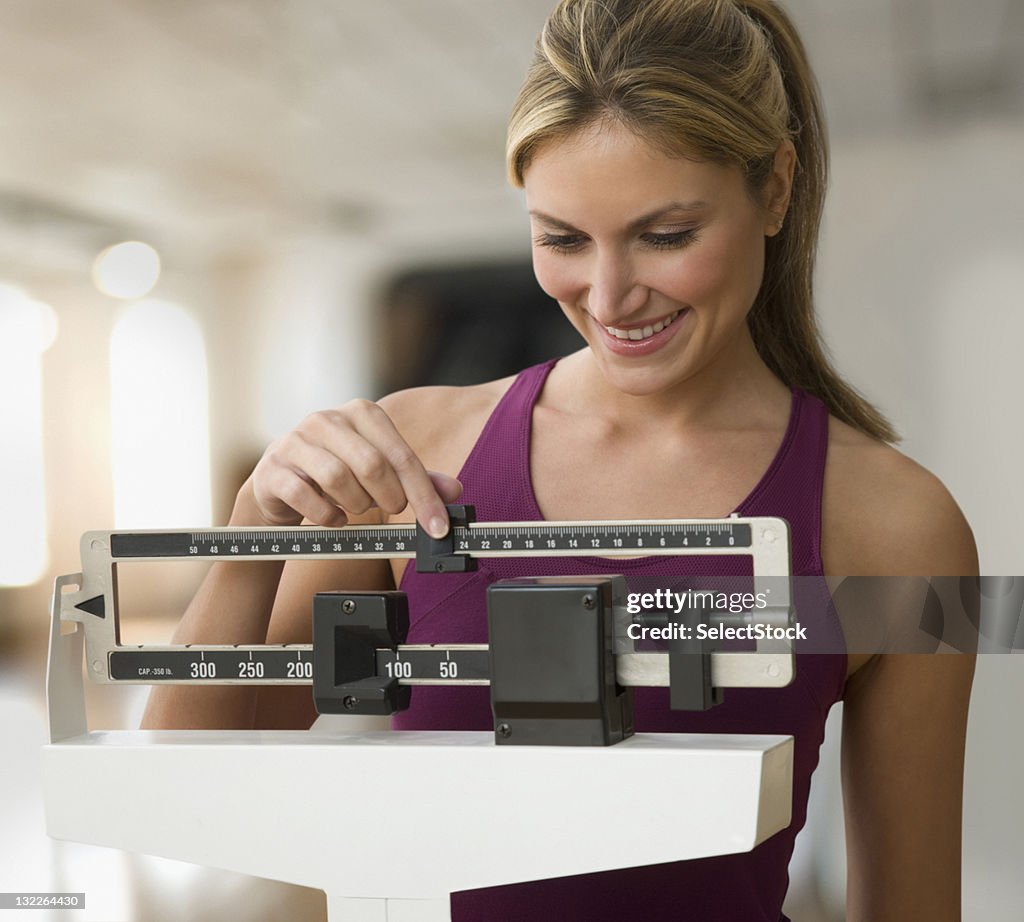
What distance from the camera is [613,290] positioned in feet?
3.41

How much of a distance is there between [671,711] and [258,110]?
7.12 feet

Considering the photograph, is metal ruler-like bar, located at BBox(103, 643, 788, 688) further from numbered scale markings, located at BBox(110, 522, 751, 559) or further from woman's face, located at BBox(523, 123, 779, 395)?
woman's face, located at BBox(523, 123, 779, 395)

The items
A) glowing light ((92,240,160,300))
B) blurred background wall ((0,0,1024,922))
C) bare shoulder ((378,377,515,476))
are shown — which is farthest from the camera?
glowing light ((92,240,160,300))

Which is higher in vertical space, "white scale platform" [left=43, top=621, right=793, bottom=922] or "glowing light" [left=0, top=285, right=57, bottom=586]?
"glowing light" [left=0, top=285, right=57, bottom=586]

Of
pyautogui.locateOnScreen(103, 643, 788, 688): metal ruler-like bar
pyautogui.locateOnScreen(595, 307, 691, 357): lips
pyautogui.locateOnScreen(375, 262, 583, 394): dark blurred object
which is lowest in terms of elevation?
pyautogui.locateOnScreen(103, 643, 788, 688): metal ruler-like bar

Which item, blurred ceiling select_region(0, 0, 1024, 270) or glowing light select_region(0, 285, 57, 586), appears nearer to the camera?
blurred ceiling select_region(0, 0, 1024, 270)

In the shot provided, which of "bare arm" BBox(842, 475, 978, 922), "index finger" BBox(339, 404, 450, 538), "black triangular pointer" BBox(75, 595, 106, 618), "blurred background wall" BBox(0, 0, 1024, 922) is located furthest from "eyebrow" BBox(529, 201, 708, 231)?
"blurred background wall" BBox(0, 0, 1024, 922)

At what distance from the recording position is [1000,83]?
2209 millimetres

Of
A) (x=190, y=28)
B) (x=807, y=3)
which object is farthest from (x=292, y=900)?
(x=807, y=3)

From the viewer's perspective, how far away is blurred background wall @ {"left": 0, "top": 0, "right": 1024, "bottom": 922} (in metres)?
2.21

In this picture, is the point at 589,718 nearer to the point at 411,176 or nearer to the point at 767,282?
the point at 767,282

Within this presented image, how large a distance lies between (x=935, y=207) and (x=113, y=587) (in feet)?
5.81

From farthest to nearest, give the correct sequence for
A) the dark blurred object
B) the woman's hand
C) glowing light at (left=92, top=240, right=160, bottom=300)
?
glowing light at (left=92, top=240, right=160, bottom=300) → the dark blurred object → the woman's hand

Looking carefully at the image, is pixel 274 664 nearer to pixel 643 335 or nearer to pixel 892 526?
pixel 643 335
